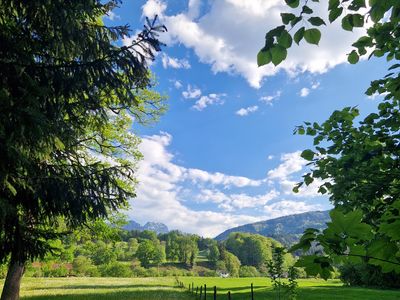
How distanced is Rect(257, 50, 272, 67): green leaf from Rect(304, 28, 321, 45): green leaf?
0.70ft

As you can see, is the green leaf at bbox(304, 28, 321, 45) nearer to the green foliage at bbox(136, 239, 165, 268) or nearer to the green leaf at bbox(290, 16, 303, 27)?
the green leaf at bbox(290, 16, 303, 27)

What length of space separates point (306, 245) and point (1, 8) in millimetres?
9250

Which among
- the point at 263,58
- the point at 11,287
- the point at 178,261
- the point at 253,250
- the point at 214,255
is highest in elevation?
the point at 253,250

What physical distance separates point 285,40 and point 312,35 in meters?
0.14

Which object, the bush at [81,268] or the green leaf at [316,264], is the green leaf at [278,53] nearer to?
the green leaf at [316,264]

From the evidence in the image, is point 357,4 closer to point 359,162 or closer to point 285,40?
point 285,40

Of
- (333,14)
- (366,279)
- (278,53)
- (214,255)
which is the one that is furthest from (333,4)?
(214,255)

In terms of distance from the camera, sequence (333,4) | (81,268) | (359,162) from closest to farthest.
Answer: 1. (333,4)
2. (359,162)
3. (81,268)

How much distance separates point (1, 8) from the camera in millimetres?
8164

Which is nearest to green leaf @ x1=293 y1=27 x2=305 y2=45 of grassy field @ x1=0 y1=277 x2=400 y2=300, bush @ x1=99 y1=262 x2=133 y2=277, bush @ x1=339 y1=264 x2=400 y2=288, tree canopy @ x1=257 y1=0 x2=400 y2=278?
tree canopy @ x1=257 y1=0 x2=400 y2=278

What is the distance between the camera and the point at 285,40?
5.95 feet

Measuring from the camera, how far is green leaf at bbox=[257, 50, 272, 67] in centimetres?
186

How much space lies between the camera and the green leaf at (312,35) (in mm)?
1783

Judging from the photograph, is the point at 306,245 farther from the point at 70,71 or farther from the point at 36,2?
the point at 36,2
